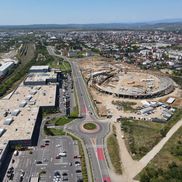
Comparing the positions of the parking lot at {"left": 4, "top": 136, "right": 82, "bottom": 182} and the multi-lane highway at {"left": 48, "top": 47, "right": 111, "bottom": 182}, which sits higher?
the parking lot at {"left": 4, "top": 136, "right": 82, "bottom": 182}

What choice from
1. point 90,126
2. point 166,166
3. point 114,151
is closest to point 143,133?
point 114,151

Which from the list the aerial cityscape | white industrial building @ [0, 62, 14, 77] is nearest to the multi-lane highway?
the aerial cityscape

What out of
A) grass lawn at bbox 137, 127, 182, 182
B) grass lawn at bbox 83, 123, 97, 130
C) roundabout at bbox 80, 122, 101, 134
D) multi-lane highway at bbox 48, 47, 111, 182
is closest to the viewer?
grass lawn at bbox 137, 127, 182, 182

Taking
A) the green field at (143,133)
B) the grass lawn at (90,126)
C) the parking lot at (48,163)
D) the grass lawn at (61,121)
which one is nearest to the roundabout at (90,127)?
the grass lawn at (90,126)

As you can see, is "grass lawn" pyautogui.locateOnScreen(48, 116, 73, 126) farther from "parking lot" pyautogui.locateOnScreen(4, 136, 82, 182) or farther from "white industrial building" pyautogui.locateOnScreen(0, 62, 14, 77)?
"white industrial building" pyautogui.locateOnScreen(0, 62, 14, 77)

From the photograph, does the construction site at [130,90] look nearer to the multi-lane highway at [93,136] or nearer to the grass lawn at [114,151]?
the multi-lane highway at [93,136]

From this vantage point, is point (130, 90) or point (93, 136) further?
point (130, 90)

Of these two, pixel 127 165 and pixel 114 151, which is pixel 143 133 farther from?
pixel 127 165
